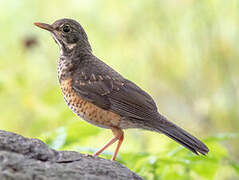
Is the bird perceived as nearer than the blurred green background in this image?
Yes

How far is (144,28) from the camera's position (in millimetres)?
9445

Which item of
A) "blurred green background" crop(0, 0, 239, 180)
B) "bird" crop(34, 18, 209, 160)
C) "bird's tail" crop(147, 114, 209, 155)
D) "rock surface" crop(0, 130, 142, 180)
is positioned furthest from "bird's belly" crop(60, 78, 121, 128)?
"blurred green background" crop(0, 0, 239, 180)

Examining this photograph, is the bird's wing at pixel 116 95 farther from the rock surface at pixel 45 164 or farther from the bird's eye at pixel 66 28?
the rock surface at pixel 45 164

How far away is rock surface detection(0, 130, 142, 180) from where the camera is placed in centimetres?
298

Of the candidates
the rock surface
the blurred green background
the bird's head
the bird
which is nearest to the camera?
the rock surface

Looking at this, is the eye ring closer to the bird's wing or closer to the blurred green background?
the bird's wing

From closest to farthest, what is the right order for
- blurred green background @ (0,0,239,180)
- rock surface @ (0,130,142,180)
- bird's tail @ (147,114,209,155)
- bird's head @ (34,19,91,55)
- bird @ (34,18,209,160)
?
rock surface @ (0,130,142,180)
bird's tail @ (147,114,209,155)
bird @ (34,18,209,160)
bird's head @ (34,19,91,55)
blurred green background @ (0,0,239,180)

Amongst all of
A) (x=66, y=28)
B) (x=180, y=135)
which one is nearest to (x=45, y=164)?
(x=180, y=135)

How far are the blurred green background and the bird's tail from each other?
365cm

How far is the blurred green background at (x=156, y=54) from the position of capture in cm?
846

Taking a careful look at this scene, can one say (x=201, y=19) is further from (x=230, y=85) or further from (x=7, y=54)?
(x=7, y=54)

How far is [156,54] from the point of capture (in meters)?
9.04

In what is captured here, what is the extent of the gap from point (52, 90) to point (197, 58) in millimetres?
4172

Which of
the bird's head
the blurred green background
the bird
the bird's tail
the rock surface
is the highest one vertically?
the blurred green background
